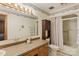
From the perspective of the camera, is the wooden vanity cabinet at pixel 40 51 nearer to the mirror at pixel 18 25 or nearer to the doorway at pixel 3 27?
the mirror at pixel 18 25

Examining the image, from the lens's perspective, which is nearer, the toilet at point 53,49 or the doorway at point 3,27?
the doorway at point 3,27

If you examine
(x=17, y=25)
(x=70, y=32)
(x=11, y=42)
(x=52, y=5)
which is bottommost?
(x=11, y=42)

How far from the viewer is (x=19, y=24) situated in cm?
110

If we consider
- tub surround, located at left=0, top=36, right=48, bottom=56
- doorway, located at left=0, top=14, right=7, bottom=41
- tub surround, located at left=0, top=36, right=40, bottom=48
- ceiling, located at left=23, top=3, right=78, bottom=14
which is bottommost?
tub surround, located at left=0, top=36, right=48, bottom=56

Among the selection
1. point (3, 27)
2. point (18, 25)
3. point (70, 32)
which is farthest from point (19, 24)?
point (70, 32)

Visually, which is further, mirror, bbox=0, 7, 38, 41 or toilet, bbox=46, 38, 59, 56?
toilet, bbox=46, 38, 59, 56

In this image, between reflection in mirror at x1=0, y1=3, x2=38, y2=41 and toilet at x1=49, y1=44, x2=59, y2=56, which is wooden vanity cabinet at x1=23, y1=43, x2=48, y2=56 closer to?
toilet at x1=49, y1=44, x2=59, y2=56

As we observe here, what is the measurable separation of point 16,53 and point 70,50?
72 centimetres

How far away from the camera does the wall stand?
3.41ft

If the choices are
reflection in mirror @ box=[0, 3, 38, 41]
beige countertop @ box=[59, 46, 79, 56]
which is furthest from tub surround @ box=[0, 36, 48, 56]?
beige countertop @ box=[59, 46, 79, 56]

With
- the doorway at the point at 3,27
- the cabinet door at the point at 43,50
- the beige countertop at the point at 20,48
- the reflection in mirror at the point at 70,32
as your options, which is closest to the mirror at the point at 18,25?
the doorway at the point at 3,27

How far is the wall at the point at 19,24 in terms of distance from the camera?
1.04 metres

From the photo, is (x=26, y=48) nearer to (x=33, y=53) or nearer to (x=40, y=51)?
(x=33, y=53)

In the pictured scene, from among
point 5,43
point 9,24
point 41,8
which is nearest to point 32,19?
Result: point 41,8
